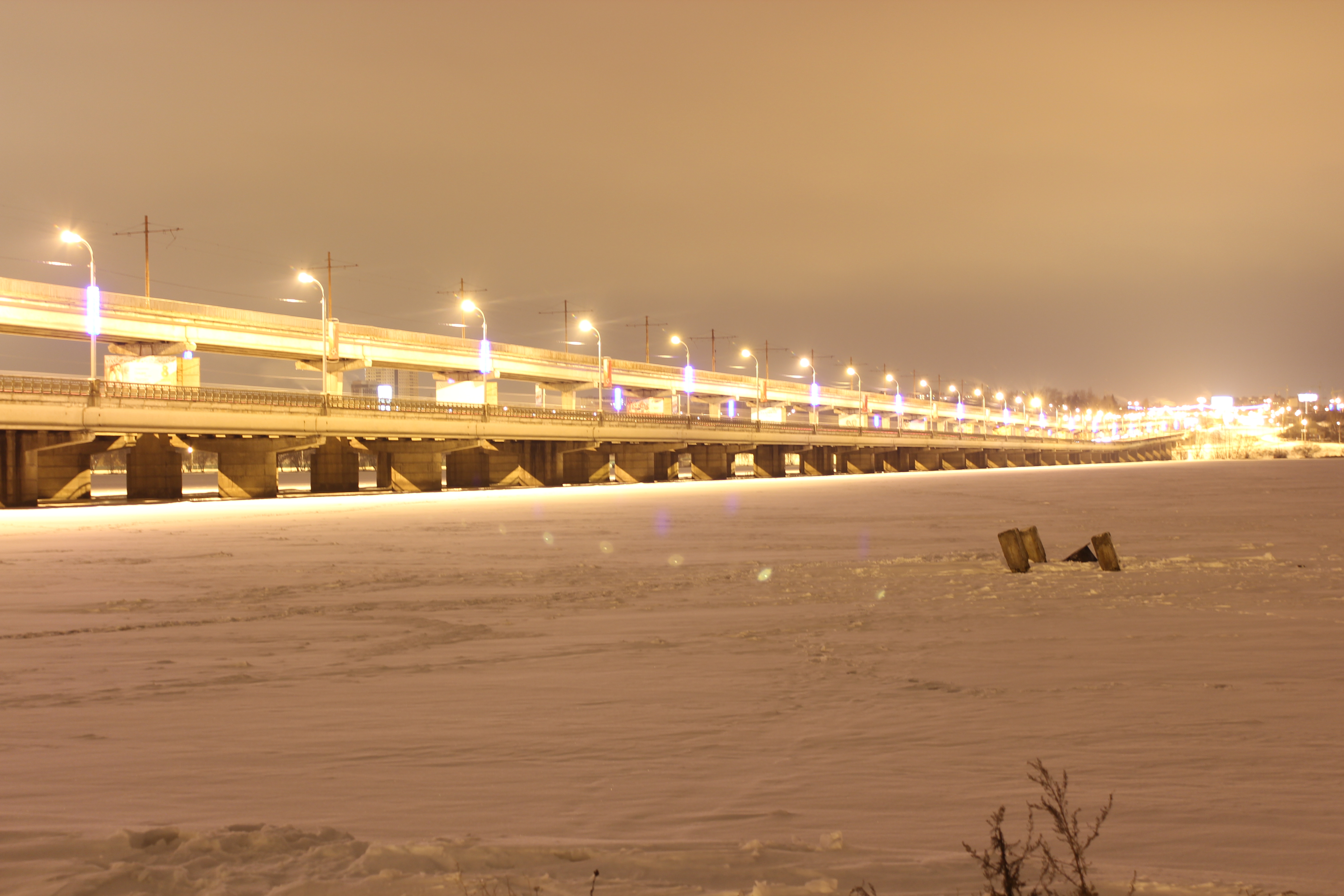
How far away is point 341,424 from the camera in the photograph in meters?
56.2

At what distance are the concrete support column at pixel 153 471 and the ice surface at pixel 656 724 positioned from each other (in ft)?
112

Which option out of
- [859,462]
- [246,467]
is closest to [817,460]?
[859,462]

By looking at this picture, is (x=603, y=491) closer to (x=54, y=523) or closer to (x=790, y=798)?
(x=54, y=523)

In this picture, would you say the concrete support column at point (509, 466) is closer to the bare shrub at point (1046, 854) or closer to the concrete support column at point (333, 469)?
the concrete support column at point (333, 469)

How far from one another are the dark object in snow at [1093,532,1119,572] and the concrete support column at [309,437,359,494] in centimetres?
4814

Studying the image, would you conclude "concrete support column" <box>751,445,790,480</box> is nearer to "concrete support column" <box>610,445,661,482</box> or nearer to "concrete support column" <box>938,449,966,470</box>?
"concrete support column" <box>610,445,661,482</box>

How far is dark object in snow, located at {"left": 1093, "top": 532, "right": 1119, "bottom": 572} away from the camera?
52.1 feet

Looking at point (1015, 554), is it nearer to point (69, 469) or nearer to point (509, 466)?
point (69, 469)

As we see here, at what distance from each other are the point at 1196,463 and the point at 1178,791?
162 m

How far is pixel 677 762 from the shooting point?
241 inches

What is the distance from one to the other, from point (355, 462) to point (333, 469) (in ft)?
5.90

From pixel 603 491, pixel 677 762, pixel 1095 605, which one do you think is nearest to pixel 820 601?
pixel 1095 605

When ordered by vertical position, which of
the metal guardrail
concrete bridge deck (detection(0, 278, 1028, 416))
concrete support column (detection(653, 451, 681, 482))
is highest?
concrete bridge deck (detection(0, 278, 1028, 416))

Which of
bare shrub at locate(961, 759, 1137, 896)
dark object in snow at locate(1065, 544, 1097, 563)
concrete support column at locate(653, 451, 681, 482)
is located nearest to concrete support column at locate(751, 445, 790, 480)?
concrete support column at locate(653, 451, 681, 482)
